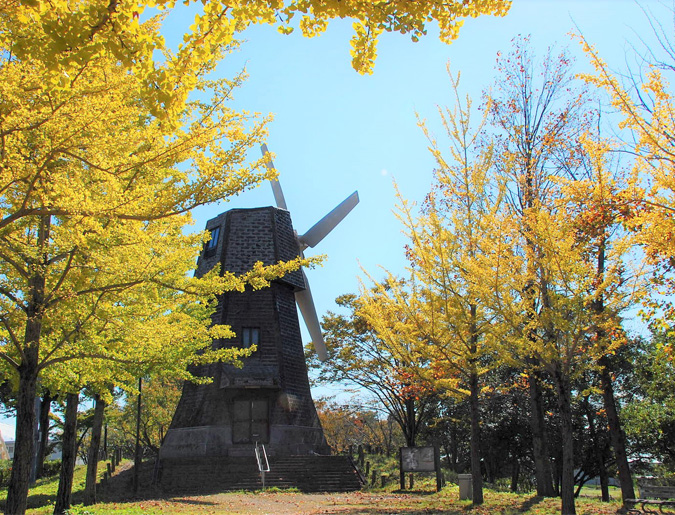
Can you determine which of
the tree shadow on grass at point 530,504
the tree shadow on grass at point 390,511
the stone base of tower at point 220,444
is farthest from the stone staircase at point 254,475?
the tree shadow on grass at point 530,504

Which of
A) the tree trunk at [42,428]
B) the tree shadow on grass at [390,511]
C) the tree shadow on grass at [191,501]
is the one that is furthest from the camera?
the tree trunk at [42,428]

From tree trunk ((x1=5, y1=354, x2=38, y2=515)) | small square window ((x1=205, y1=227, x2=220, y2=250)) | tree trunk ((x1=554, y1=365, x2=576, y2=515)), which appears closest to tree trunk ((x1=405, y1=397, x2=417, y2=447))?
small square window ((x1=205, y1=227, x2=220, y2=250))

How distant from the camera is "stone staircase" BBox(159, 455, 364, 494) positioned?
720 inches

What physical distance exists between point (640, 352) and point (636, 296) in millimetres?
15772

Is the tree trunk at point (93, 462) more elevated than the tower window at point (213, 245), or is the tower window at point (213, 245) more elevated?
the tower window at point (213, 245)

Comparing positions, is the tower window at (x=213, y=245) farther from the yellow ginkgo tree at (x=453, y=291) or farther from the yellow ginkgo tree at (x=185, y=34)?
the yellow ginkgo tree at (x=185, y=34)

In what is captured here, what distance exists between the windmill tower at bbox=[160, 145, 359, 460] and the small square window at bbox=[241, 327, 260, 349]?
0.05 m

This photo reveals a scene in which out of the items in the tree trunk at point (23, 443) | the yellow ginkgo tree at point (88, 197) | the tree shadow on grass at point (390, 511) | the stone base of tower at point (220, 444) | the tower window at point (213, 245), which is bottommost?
the tree shadow on grass at point (390, 511)

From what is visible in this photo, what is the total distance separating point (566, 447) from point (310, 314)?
60.4 feet

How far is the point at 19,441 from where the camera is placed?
752 centimetres

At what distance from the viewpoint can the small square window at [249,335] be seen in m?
23.7

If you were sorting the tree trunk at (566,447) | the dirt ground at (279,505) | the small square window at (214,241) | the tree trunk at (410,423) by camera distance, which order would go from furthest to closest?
the small square window at (214,241), the tree trunk at (410,423), the dirt ground at (279,505), the tree trunk at (566,447)

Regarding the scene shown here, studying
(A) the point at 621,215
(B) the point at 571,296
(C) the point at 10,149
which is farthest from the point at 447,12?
(B) the point at 571,296

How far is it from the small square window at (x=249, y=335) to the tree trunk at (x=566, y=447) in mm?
15847
